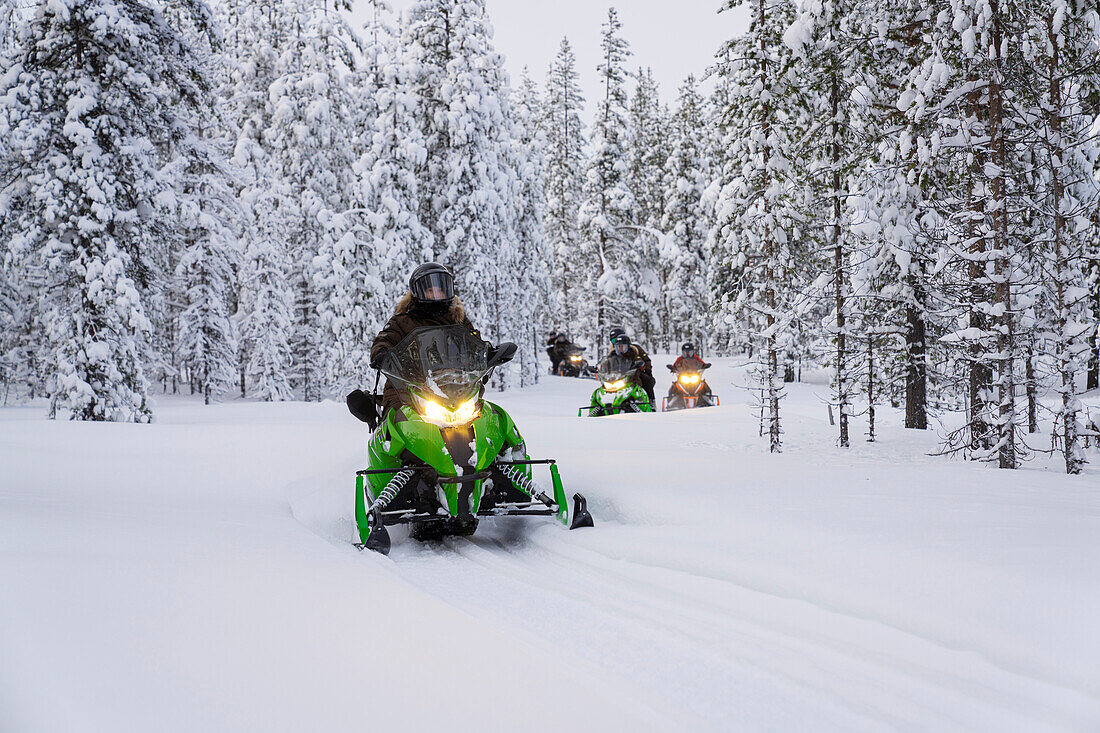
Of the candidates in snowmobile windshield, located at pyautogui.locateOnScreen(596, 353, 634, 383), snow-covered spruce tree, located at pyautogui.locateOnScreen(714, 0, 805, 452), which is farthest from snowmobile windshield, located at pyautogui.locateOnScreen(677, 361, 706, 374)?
snow-covered spruce tree, located at pyautogui.locateOnScreen(714, 0, 805, 452)

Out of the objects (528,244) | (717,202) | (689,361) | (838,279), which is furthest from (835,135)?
(528,244)

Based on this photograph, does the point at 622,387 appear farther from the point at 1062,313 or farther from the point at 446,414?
the point at 446,414

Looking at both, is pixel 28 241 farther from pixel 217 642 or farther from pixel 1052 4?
pixel 1052 4

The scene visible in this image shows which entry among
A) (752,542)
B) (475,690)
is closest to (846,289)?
(752,542)

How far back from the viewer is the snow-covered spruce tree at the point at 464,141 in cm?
2423

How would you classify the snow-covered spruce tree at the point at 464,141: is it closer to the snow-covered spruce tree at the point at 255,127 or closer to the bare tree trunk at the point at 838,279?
the snow-covered spruce tree at the point at 255,127

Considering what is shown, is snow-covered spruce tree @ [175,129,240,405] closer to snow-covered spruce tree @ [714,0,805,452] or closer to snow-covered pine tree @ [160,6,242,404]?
snow-covered pine tree @ [160,6,242,404]

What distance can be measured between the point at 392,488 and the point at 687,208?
115 ft

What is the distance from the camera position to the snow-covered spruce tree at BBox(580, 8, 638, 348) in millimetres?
36500

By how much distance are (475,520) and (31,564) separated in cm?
286

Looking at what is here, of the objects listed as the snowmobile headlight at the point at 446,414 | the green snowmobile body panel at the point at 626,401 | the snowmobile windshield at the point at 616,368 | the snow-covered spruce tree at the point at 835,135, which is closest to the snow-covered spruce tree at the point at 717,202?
the snow-covered spruce tree at the point at 835,135

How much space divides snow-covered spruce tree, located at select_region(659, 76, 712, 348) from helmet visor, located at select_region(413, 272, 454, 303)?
30.6 m

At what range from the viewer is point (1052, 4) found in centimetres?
768

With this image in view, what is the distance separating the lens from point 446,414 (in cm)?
589
